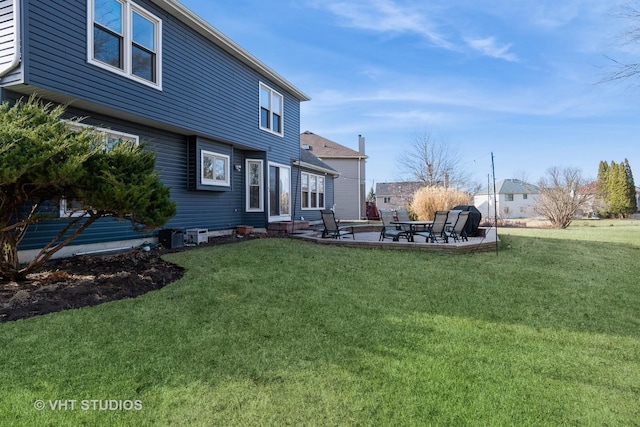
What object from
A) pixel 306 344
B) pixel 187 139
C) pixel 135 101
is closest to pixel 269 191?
pixel 187 139

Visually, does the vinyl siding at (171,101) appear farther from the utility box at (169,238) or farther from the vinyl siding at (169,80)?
the utility box at (169,238)

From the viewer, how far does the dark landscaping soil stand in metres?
3.92

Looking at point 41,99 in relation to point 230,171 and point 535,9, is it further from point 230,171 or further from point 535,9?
point 535,9

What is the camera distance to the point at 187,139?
32.0ft

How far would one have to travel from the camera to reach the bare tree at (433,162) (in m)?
30.7

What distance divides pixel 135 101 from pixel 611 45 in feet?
39.5

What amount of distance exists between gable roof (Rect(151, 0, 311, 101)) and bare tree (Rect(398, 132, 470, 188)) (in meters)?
19.8

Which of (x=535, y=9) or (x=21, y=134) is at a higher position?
(x=535, y=9)

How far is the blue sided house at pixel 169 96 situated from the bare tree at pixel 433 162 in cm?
1921

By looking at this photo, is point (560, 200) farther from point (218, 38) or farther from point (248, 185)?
point (218, 38)

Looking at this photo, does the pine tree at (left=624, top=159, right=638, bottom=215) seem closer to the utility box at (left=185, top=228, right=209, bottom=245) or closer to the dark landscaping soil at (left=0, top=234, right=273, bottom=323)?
the utility box at (left=185, top=228, right=209, bottom=245)
